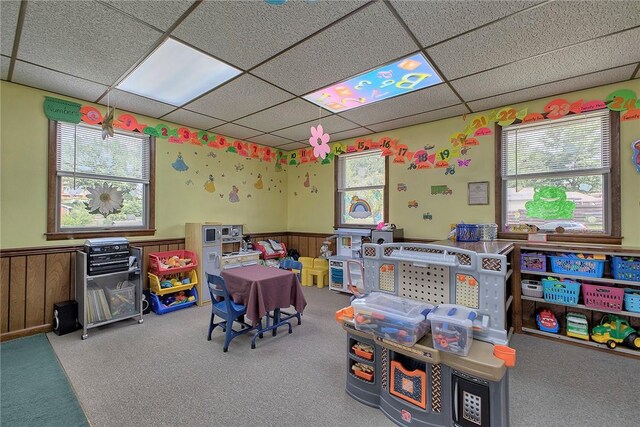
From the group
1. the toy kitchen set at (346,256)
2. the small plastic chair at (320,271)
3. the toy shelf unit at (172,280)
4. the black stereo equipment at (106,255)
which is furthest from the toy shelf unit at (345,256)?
the black stereo equipment at (106,255)

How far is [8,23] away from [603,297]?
218 inches

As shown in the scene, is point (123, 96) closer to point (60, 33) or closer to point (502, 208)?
point (60, 33)

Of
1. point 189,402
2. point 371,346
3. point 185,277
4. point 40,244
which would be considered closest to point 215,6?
point 371,346

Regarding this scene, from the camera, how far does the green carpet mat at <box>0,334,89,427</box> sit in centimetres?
189

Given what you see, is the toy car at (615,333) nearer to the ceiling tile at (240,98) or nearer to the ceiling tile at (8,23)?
the ceiling tile at (240,98)

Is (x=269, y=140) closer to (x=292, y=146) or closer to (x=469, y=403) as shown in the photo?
(x=292, y=146)

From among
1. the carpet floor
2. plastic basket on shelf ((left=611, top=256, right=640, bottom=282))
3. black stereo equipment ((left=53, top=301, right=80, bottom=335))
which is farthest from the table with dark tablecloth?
plastic basket on shelf ((left=611, top=256, right=640, bottom=282))

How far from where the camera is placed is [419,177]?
4.35m

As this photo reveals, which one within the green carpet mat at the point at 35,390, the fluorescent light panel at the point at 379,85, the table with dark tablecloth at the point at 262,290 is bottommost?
the green carpet mat at the point at 35,390

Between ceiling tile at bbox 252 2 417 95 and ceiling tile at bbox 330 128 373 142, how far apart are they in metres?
1.76

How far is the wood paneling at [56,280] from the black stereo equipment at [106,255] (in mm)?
351

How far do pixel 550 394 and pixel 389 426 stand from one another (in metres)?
1.35

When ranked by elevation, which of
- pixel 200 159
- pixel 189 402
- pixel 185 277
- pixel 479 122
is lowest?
pixel 189 402

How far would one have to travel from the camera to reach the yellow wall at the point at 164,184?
3.02 m
